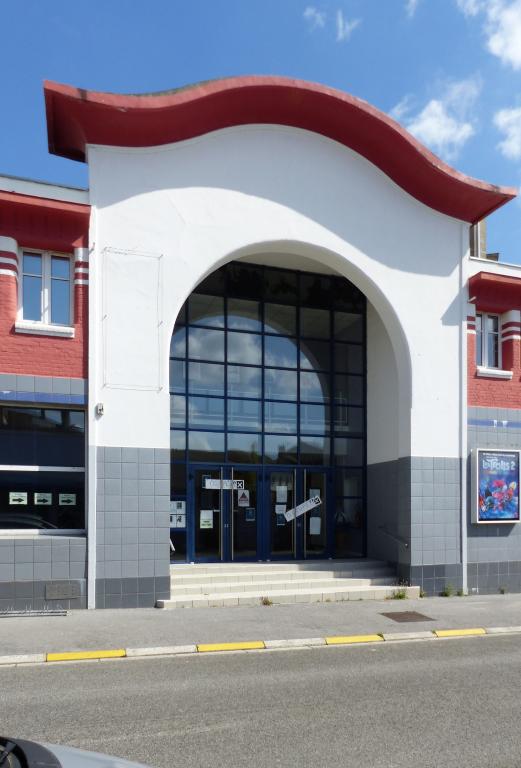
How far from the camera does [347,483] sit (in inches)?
631

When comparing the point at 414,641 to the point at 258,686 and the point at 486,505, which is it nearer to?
the point at 258,686

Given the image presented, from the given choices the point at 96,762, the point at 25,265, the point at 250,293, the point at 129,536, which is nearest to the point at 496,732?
the point at 96,762

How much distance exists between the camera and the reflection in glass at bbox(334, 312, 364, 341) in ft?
54.0

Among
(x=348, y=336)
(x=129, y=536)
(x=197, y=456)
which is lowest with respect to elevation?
(x=129, y=536)

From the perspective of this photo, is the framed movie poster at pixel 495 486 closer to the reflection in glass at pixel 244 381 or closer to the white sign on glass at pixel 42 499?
the reflection in glass at pixel 244 381

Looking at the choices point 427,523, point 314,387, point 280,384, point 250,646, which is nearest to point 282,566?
point 427,523

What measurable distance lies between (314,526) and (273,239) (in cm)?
658

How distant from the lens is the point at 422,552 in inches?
544

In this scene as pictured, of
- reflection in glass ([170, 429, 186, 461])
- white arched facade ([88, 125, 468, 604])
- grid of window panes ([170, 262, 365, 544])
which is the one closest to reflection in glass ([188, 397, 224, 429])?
grid of window panes ([170, 262, 365, 544])

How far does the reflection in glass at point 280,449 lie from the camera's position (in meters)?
15.3

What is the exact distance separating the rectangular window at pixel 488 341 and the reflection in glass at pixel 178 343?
6518 mm

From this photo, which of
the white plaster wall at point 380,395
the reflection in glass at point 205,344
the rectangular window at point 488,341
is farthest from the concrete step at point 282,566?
the rectangular window at point 488,341

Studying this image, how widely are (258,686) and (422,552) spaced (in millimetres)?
7320

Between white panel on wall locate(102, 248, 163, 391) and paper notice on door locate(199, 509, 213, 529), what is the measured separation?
11.8 feet
